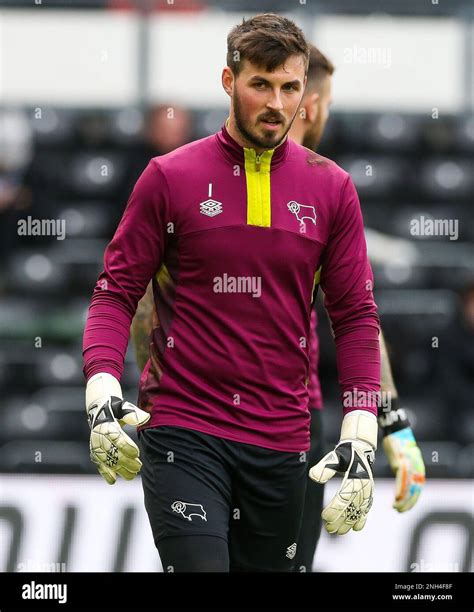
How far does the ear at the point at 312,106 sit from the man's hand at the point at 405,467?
3.59 ft

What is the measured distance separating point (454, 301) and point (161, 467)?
213 inches

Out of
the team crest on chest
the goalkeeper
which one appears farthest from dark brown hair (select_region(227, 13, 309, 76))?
the team crest on chest

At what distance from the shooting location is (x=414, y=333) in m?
8.39

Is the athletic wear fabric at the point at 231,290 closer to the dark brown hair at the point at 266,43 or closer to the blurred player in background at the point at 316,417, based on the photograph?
the dark brown hair at the point at 266,43

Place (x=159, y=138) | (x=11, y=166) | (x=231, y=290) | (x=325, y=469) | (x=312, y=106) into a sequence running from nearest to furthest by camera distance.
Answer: (x=325, y=469) → (x=231, y=290) → (x=312, y=106) → (x=159, y=138) → (x=11, y=166)

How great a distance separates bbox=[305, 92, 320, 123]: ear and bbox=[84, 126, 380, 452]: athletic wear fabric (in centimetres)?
87

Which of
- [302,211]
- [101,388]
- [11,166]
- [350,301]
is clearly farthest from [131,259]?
[11,166]

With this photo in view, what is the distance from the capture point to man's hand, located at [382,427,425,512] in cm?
417

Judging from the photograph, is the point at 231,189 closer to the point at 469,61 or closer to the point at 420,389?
Answer: the point at 420,389

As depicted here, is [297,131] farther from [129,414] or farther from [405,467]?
[129,414]

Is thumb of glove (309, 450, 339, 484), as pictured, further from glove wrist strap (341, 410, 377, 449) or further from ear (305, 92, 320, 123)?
ear (305, 92, 320, 123)

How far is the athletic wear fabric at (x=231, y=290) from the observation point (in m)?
3.46

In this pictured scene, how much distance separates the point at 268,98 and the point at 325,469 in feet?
3.21

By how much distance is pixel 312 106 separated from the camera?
14.5ft
